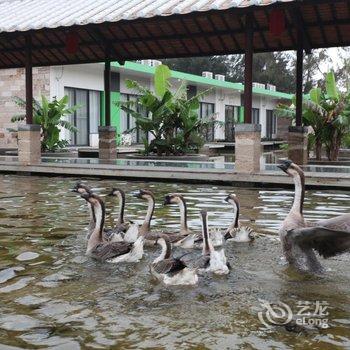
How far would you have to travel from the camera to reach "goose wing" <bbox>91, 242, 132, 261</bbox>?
7.35 meters

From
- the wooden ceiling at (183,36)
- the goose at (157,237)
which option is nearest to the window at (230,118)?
the wooden ceiling at (183,36)

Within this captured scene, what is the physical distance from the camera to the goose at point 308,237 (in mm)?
6371

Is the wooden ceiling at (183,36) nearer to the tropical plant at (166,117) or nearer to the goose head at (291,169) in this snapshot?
the tropical plant at (166,117)

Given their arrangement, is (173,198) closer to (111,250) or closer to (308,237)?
(111,250)

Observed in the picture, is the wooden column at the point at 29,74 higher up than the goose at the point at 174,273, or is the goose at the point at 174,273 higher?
the wooden column at the point at 29,74

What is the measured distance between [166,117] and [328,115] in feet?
17.5

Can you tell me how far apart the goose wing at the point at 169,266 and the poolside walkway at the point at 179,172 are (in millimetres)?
8392

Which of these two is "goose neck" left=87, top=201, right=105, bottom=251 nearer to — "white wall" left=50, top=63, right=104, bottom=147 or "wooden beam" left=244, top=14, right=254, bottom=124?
"wooden beam" left=244, top=14, right=254, bottom=124

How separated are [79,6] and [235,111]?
27662 mm

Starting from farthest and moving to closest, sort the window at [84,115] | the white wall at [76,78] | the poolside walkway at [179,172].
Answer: the window at [84,115]
the white wall at [76,78]
the poolside walkway at [179,172]

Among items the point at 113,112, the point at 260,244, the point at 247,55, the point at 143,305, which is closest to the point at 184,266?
the point at 143,305

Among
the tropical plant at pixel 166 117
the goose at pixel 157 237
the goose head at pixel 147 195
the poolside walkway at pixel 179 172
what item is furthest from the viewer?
the tropical plant at pixel 166 117

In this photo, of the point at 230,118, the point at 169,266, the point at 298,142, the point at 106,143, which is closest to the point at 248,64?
the point at 298,142

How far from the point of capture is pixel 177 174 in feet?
52.5
